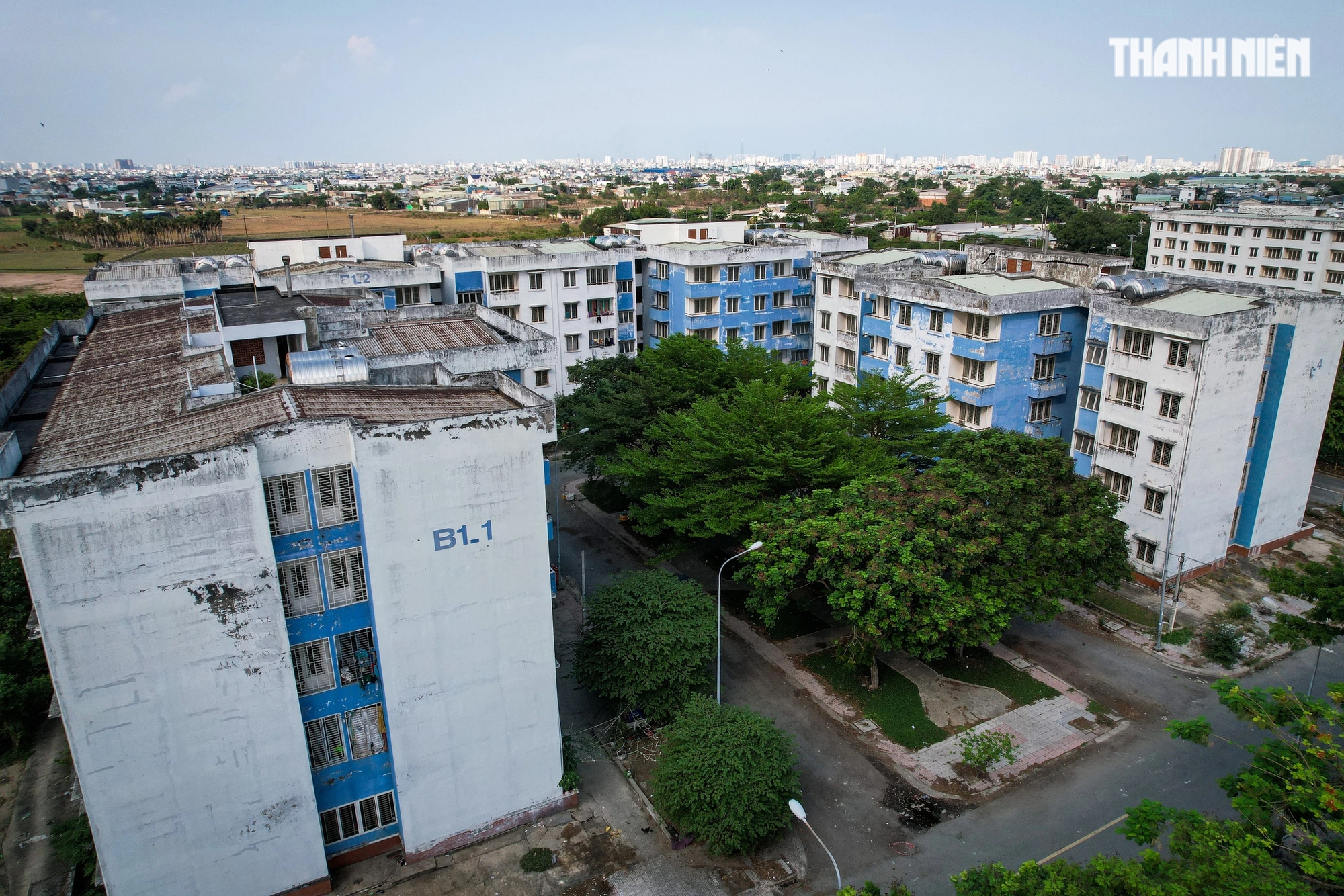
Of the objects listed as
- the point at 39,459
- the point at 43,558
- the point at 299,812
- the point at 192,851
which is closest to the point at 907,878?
the point at 299,812

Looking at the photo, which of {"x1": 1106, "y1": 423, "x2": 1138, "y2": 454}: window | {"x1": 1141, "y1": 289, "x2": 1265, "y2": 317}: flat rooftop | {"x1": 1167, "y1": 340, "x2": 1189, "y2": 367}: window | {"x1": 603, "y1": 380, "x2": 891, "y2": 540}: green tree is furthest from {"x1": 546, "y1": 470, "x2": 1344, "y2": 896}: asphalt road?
{"x1": 1141, "y1": 289, "x2": 1265, "y2": 317}: flat rooftop

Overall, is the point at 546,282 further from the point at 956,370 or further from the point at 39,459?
the point at 39,459

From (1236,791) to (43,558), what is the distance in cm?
2283

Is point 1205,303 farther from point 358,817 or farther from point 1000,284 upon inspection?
point 358,817

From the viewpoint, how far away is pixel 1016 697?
24.4 metres

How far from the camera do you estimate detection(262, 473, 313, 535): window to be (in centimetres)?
1581

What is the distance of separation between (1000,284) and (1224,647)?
1657cm

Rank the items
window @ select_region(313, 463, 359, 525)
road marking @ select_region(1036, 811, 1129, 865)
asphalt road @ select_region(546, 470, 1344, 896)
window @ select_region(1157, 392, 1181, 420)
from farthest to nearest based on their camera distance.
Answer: window @ select_region(1157, 392, 1181, 420)
asphalt road @ select_region(546, 470, 1344, 896)
road marking @ select_region(1036, 811, 1129, 865)
window @ select_region(313, 463, 359, 525)

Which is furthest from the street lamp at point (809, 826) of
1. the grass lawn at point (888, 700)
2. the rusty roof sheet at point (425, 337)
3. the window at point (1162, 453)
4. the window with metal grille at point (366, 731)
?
the window at point (1162, 453)

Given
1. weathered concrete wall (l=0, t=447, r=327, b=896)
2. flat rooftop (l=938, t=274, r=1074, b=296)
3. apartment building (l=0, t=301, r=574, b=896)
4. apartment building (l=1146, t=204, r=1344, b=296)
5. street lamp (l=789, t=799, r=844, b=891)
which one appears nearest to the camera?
weathered concrete wall (l=0, t=447, r=327, b=896)

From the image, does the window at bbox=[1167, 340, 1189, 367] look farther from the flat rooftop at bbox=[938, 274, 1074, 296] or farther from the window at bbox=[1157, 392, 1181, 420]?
the flat rooftop at bbox=[938, 274, 1074, 296]

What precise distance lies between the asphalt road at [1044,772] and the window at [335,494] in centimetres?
1043

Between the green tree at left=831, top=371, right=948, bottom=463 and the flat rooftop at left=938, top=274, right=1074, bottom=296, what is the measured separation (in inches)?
228

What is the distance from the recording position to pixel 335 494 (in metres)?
Answer: 16.4
